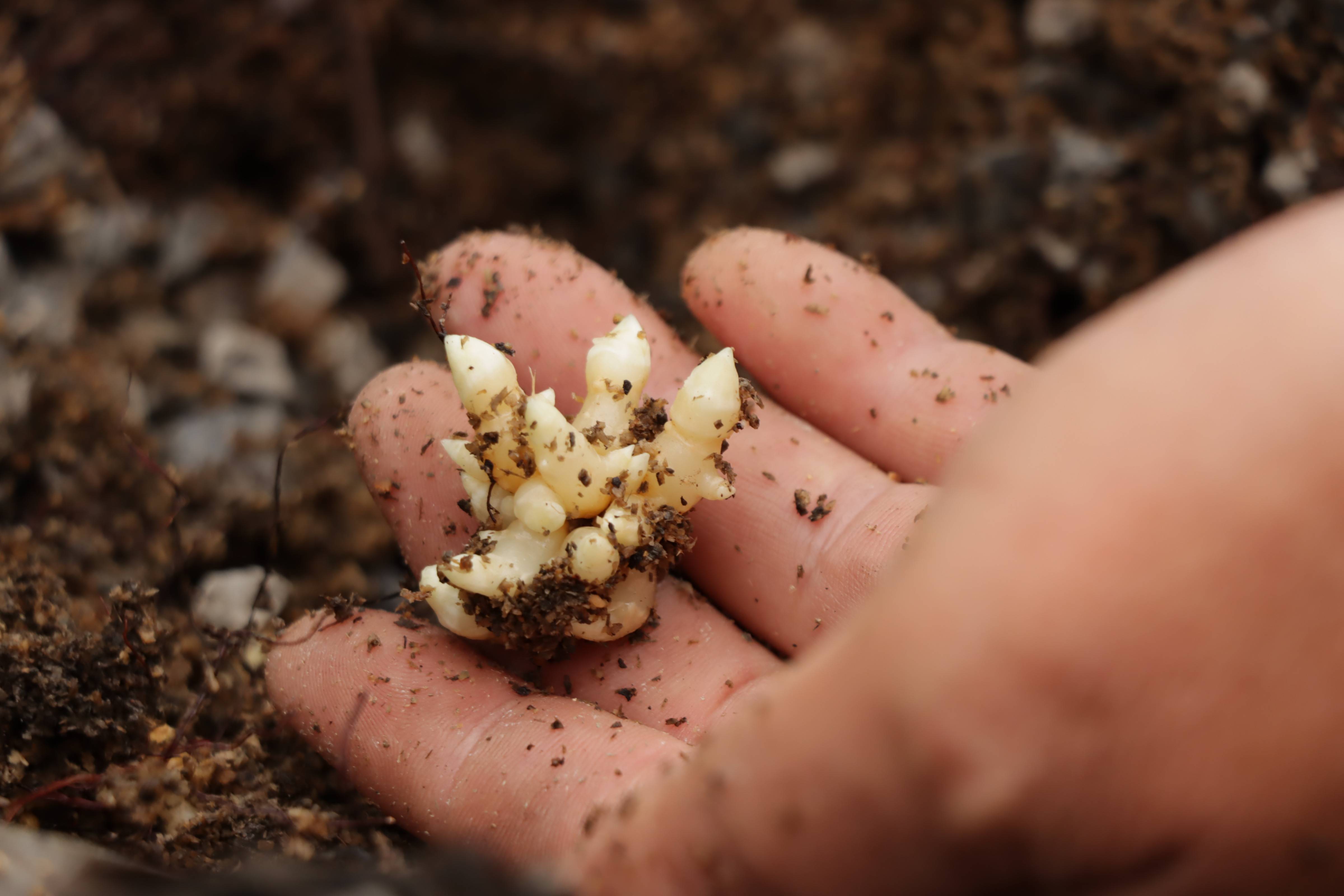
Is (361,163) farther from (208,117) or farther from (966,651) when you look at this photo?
(966,651)

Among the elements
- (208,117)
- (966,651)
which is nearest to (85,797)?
(966,651)

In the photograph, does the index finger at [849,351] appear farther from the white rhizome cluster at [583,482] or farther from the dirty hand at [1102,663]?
the dirty hand at [1102,663]

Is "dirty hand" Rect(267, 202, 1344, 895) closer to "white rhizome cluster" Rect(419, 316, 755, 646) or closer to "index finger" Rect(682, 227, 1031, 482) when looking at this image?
"white rhizome cluster" Rect(419, 316, 755, 646)

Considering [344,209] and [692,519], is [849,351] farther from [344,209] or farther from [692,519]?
[344,209]

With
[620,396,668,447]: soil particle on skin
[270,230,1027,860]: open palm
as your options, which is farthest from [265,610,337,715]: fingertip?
[620,396,668,447]: soil particle on skin

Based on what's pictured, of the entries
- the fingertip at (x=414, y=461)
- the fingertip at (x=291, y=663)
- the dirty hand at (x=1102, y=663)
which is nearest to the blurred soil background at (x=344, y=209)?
the fingertip at (x=291, y=663)

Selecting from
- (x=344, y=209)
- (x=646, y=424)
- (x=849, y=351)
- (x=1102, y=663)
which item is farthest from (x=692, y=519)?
(x=344, y=209)

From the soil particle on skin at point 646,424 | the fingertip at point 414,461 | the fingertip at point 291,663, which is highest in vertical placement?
the soil particle on skin at point 646,424
